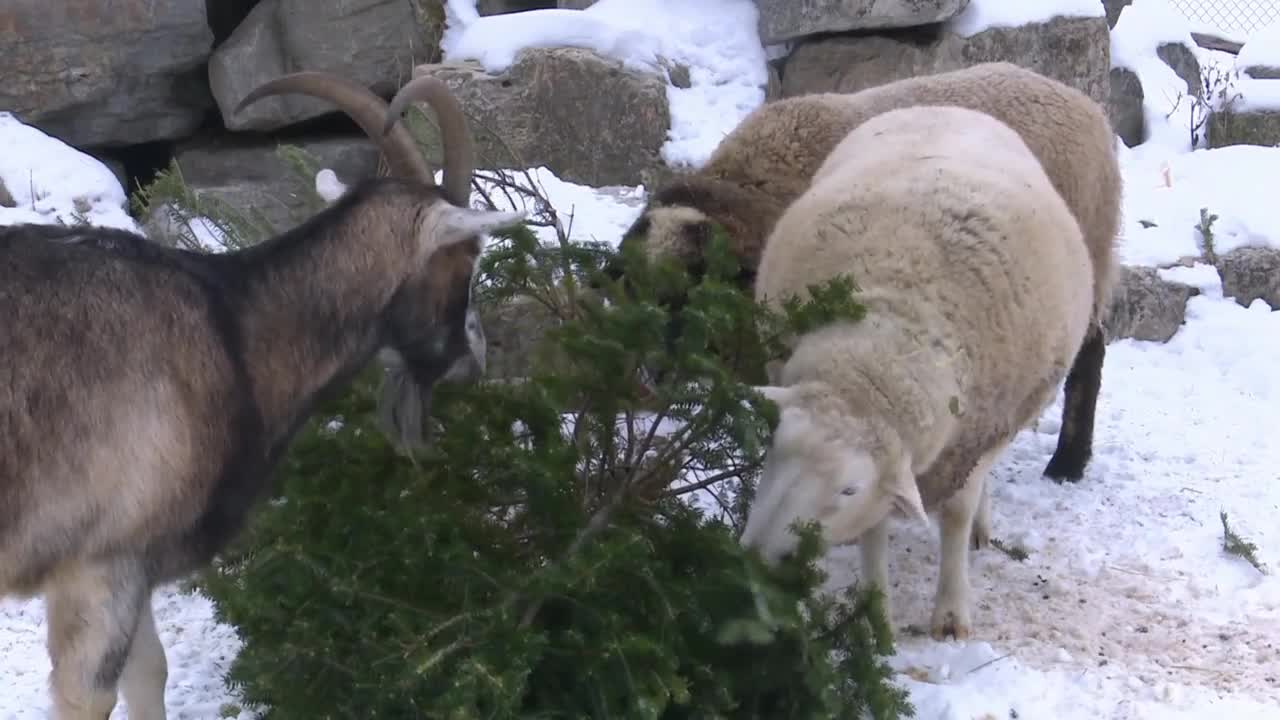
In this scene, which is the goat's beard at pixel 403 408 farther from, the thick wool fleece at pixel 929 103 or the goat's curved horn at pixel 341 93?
the thick wool fleece at pixel 929 103

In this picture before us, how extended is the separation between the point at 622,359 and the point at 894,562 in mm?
2330

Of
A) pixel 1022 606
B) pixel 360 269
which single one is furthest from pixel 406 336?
pixel 1022 606

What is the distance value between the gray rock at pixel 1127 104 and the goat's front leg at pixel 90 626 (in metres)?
9.51

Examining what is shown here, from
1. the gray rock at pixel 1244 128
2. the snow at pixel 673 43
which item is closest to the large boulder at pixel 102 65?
the snow at pixel 673 43

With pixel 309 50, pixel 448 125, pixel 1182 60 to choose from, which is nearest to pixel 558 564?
pixel 448 125

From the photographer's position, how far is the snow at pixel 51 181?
27.8 ft

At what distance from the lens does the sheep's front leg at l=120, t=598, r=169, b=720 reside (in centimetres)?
400

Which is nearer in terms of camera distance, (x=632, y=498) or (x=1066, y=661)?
(x=632, y=498)

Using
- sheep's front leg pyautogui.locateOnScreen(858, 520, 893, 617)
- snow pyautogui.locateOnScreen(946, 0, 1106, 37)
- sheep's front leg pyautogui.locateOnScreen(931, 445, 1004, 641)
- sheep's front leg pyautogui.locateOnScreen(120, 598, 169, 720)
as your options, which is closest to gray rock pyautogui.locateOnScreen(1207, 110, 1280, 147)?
snow pyautogui.locateOnScreen(946, 0, 1106, 37)

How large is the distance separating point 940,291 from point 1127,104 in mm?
7535

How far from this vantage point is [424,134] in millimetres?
6664

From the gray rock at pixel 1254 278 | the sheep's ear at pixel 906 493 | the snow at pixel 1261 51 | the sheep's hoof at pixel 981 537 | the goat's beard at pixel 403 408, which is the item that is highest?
the goat's beard at pixel 403 408

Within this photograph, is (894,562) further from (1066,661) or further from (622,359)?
(622,359)

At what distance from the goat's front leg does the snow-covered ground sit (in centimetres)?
87
